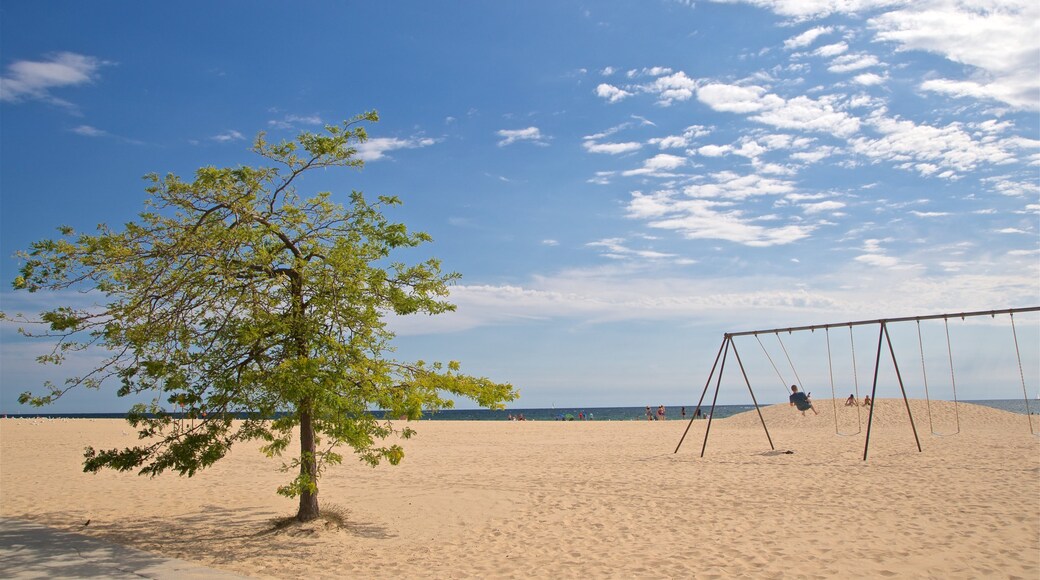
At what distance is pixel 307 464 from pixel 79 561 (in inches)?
114

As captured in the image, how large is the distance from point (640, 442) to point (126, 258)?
64.7 feet

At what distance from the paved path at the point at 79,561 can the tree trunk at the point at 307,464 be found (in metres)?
1.78

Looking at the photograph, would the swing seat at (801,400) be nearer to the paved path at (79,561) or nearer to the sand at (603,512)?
the sand at (603,512)

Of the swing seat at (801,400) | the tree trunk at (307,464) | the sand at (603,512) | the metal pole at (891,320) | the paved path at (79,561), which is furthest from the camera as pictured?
the swing seat at (801,400)

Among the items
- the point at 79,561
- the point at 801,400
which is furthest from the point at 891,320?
the point at 79,561

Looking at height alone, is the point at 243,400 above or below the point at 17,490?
above

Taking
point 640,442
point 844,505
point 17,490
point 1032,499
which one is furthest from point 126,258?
point 640,442

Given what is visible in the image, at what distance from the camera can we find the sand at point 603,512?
838 centimetres

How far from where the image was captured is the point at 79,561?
8297 mm

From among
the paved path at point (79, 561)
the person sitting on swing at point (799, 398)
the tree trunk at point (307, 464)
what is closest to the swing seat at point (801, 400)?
the person sitting on swing at point (799, 398)

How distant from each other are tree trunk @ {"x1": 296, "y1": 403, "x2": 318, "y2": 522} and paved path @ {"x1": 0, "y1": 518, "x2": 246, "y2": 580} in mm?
1781

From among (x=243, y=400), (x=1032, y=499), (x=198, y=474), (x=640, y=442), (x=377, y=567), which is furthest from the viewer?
(x=640, y=442)

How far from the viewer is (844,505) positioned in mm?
11320

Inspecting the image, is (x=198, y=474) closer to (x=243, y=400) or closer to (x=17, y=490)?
(x=17, y=490)
